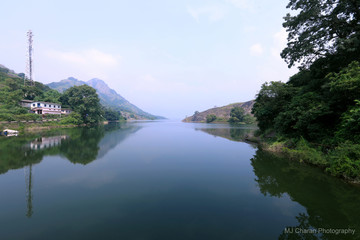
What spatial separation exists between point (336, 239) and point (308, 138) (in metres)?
14.5

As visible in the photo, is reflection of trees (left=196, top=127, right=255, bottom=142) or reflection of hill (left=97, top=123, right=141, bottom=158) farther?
reflection of trees (left=196, top=127, right=255, bottom=142)

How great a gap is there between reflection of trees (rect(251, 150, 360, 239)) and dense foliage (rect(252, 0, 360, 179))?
57.0 inches

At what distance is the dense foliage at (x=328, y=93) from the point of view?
11.1 meters

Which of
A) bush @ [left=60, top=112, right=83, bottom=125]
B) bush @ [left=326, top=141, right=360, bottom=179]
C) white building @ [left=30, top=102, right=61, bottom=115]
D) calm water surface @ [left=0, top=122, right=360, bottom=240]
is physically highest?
white building @ [left=30, top=102, right=61, bottom=115]

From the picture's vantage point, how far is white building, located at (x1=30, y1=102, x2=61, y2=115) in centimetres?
5547

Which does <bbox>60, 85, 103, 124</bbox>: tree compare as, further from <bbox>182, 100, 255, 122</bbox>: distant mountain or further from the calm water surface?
<bbox>182, 100, 255, 122</bbox>: distant mountain

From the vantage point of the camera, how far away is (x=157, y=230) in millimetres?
5707

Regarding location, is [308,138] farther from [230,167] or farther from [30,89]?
[30,89]

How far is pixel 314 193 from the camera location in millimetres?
8492

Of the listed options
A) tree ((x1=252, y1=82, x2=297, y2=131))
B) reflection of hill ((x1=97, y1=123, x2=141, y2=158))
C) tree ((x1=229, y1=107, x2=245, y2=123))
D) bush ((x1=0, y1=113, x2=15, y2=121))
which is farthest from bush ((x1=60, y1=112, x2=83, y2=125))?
tree ((x1=229, y1=107, x2=245, y2=123))

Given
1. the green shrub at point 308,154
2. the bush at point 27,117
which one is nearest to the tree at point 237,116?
the green shrub at point 308,154

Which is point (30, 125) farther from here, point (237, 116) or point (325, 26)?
point (237, 116)

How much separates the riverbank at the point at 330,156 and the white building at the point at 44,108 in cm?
7296

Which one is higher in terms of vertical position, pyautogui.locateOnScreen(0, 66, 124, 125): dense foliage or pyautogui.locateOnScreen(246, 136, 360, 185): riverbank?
pyautogui.locateOnScreen(0, 66, 124, 125): dense foliage
